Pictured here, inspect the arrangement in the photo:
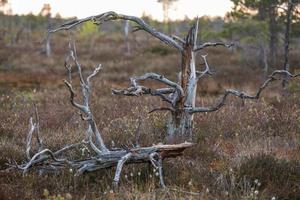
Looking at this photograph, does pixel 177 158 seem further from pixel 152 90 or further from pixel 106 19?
pixel 106 19

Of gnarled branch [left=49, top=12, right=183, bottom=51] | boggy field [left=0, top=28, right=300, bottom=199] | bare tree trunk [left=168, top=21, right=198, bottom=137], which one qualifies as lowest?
boggy field [left=0, top=28, right=300, bottom=199]

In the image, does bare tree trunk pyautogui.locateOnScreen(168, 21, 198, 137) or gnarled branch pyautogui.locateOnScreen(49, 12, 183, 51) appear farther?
bare tree trunk pyautogui.locateOnScreen(168, 21, 198, 137)

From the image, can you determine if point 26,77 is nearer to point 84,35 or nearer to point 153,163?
point 153,163

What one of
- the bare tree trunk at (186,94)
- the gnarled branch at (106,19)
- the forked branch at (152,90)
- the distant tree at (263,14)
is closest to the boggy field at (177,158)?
the bare tree trunk at (186,94)

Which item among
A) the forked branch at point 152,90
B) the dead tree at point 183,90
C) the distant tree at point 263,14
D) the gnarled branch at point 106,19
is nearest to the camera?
the forked branch at point 152,90

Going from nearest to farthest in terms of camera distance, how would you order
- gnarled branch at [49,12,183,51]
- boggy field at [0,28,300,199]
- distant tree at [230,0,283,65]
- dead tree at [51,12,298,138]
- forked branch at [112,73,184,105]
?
boggy field at [0,28,300,199] → forked branch at [112,73,184,105] → gnarled branch at [49,12,183,51] → dead tree at [51,12,298,138] → distant tree at [230,0,283,65]

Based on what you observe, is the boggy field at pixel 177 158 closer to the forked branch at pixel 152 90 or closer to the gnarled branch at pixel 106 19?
the forked branch at pixel 152 90

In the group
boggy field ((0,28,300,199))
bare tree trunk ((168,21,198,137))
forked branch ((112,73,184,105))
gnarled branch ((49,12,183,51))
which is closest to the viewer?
boggy field ((0,28,300,199))

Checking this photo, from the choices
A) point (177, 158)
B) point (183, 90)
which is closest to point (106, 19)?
point (183, 90)

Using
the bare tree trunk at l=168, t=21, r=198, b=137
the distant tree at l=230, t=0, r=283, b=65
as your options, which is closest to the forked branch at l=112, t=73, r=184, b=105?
the bare tree trunk at l=168, t=21, r=198, b=137

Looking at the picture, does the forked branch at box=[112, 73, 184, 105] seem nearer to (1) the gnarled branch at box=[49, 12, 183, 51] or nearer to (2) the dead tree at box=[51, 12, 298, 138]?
(2) the dead tree at box=[51, 12, 298, 138]

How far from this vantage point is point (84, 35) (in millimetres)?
53656

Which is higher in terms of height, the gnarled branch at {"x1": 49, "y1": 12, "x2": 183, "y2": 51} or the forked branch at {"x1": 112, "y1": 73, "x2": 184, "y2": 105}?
the gnarled branch at {"x1": 49, "y1": 12, "x2": 183, "y2": 51}

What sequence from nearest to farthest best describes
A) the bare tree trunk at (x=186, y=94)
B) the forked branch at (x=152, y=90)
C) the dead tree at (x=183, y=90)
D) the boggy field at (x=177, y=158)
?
the boggy field at (x=177, y=158), the forked branch at (x=152, y=90), the dead tree at (x=183, y=90), the bare tree trunk at (x=186, y=94)
